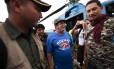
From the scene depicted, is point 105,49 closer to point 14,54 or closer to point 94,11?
point 94,11

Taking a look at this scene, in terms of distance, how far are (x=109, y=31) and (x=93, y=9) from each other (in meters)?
0.50

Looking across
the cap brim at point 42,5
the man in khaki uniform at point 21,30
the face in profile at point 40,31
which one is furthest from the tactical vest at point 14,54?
the face in profile at point 40,31

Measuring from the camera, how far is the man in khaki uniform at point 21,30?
1.68 metres

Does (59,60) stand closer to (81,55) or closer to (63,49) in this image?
(63,49)

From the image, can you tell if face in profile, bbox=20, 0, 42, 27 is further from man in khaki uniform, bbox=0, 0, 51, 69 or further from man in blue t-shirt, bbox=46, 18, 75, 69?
man in blue t-shirt, bbox=46, 18, 75, 69

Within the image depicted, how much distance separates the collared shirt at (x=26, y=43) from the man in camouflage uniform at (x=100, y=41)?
1.89 metres

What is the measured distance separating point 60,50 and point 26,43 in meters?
2.98

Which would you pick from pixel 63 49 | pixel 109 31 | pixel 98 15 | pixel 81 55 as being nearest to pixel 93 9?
pixel 98 15

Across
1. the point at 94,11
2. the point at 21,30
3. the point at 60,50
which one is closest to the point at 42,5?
the point at 21,30

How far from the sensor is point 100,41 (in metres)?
3.64

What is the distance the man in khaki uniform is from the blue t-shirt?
2895mm

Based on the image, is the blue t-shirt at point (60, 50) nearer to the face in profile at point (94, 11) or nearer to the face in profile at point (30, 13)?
the face in profile at point (94, 11)

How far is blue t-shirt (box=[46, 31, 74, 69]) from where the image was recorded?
→ 4796 millimetres

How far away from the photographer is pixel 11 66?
1.64m
